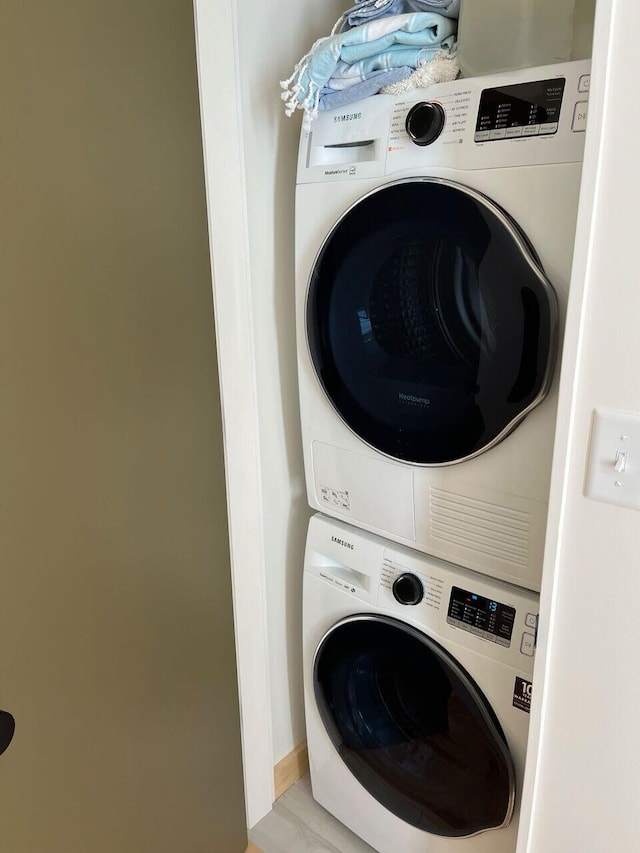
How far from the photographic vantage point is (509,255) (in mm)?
884

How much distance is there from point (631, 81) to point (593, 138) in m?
0.06

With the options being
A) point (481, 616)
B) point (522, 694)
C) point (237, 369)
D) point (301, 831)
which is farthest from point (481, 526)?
point (301, 831)

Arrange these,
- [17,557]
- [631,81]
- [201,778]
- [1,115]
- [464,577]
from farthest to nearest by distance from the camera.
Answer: [201,778], [464,577], [17,557], [1,115], [631,81]

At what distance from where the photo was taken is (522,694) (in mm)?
1024

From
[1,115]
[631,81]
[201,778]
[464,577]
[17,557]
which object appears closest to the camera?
[631,81]

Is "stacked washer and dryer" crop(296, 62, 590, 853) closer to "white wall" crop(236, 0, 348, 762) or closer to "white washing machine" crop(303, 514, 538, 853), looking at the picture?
"white washing machine" crop(303, 514, 538, 853)

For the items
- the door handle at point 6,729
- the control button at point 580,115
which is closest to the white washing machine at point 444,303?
the control button at point 580,115

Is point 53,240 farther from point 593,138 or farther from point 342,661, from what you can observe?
point 342,661

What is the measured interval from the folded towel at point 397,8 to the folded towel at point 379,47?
0.01m

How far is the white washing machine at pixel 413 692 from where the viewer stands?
41.6 inches

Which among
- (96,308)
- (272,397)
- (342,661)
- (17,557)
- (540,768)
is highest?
(96,308)

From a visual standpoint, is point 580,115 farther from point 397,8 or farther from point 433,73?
point 397,8

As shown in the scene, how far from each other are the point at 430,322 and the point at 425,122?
308 millimetres

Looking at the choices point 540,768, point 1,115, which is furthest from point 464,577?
point 1,115
